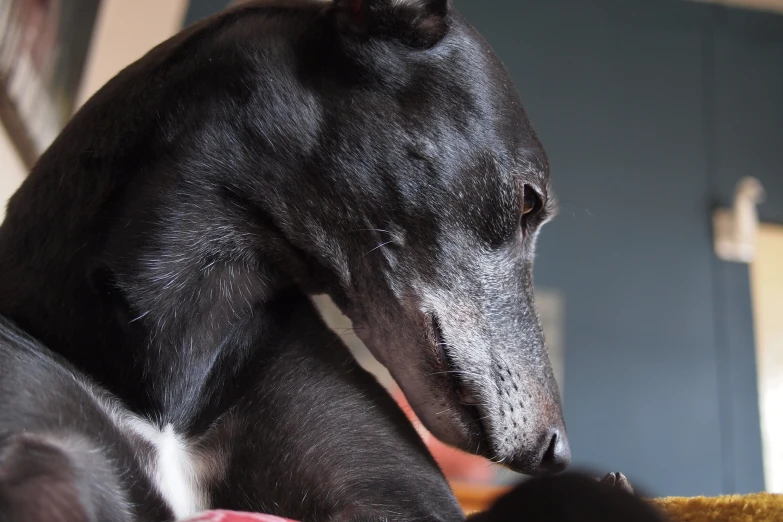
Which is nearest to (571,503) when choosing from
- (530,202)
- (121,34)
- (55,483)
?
(55,483)

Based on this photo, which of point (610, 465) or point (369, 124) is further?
point (610, 465)

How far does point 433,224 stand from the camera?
2.83 ft

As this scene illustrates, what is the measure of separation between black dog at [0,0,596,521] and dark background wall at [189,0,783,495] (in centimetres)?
221

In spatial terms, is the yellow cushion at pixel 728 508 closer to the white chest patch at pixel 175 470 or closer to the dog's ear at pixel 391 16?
the white chest patch at pixel 175 470

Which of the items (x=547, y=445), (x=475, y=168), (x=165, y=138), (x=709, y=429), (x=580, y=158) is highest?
(x=165, y=138)

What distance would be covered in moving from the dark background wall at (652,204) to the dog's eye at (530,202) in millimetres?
2140

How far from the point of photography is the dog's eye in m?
0.94

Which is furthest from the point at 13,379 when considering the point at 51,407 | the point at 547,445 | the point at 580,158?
the point at 580,158

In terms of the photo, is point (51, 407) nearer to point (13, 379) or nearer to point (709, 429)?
point (13, 379)

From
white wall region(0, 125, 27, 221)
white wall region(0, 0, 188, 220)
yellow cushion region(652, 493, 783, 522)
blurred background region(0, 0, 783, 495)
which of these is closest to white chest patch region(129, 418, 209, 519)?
yellow cushion region(652, 493, 783, 522)

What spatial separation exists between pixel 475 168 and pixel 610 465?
2.32 meters

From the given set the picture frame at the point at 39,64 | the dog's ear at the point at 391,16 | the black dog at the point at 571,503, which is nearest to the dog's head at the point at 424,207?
the dog's ear at the point at 391,16

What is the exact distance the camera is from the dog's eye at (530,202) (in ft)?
3.09

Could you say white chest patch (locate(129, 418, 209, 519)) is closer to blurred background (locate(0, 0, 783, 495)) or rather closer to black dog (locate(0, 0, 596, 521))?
black dog (locate(0, 0, 596, 521))
